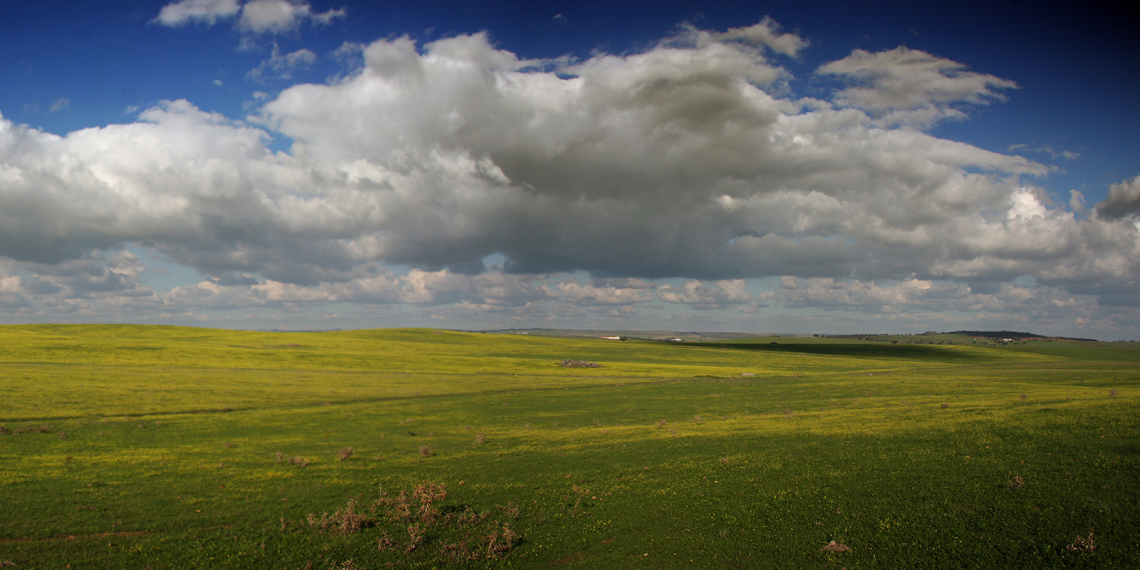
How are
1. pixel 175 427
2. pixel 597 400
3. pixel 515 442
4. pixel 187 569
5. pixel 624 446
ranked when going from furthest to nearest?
pixel 597 400 → pixel 175 427 → pixel 515 442 → pixel 624 446 → pixel 187 569

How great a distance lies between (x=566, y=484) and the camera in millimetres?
24062

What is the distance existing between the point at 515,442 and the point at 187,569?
69.0 ft

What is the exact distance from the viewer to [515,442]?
35469mm

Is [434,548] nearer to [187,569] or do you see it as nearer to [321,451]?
[187,569]

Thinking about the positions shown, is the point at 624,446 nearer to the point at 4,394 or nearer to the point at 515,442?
the point at 515,442

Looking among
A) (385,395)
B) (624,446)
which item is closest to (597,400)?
(385,395)

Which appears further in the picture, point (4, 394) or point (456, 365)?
point (456, 365)

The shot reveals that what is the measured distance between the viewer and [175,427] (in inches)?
1544

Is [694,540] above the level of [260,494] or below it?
above

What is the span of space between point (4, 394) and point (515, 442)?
162ft

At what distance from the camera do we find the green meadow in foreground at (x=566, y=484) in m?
15.9

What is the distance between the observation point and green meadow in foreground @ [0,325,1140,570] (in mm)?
15906

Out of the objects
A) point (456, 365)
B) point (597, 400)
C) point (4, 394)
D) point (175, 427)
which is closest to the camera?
point (175, 427)

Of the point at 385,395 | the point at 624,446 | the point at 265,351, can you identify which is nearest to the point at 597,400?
the point at 385,395
